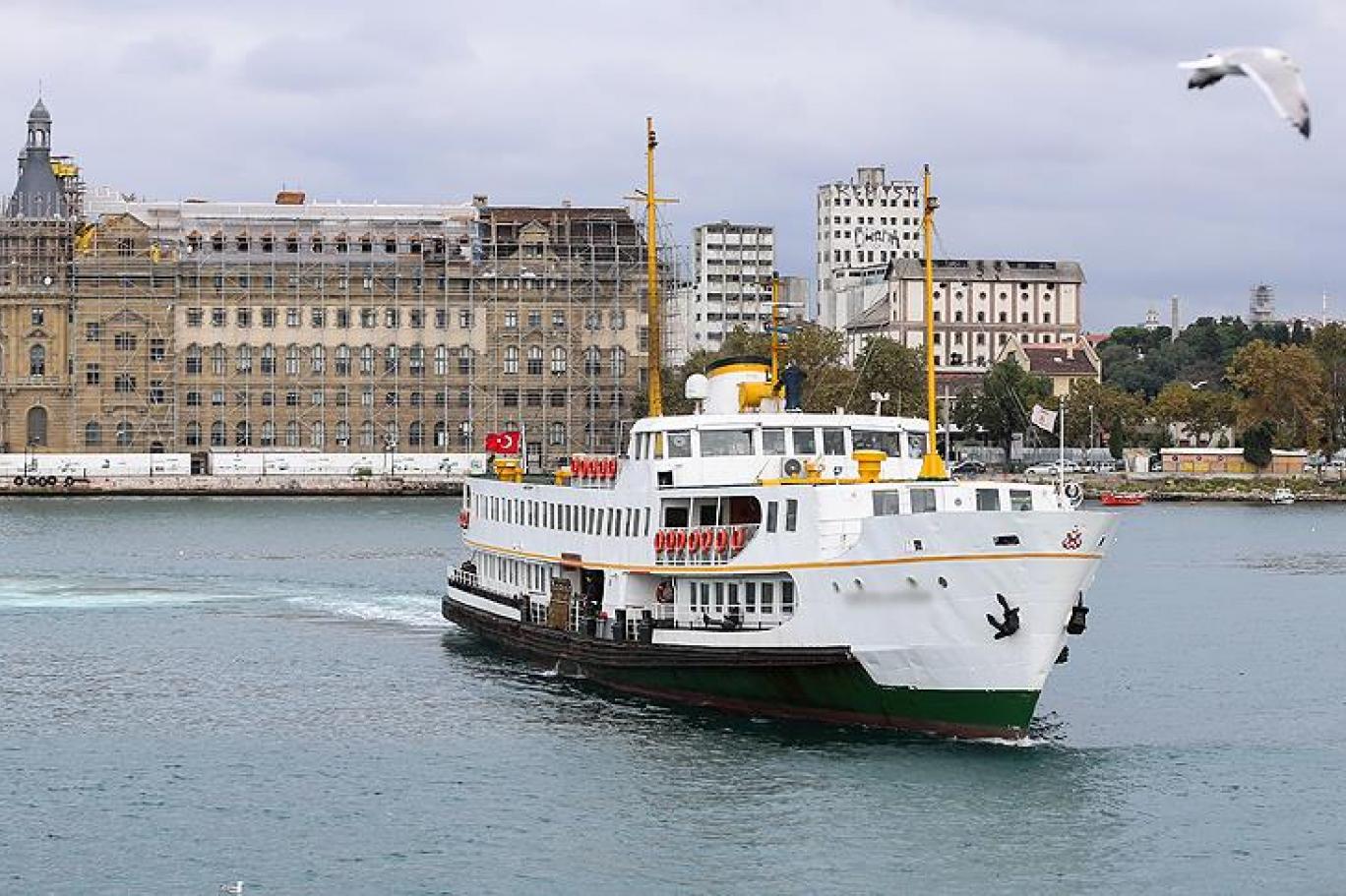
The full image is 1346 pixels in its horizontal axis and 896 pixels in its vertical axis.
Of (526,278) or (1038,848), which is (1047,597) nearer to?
(1038,848)

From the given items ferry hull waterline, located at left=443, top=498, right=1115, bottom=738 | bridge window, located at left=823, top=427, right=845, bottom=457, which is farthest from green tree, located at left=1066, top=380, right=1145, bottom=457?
ferry hull waterline, located at left=443, top=498, right=1115, bottom=738

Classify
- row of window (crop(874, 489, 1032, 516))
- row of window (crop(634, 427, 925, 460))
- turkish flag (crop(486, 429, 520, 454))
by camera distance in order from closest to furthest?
row of window (crop(874, 489, 1032, 516))
row of window (crop(634, 427, 925, 460))
turkish flag (crop(486, 429, 520, 454))

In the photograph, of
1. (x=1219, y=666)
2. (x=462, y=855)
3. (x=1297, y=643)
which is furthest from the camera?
(x=1297, y=643)

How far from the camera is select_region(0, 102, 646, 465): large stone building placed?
18012cm

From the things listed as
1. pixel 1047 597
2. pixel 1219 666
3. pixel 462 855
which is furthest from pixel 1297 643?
pixel 462 855

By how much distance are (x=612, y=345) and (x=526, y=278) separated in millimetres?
8740

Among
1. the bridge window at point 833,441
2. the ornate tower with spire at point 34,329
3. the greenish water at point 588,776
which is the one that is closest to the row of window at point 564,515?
the greenish water at point 588,776

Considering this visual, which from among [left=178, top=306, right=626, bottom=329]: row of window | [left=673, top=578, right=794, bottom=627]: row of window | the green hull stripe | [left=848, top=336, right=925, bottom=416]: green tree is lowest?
the green hull stripe

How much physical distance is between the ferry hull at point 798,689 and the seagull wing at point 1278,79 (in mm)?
28143

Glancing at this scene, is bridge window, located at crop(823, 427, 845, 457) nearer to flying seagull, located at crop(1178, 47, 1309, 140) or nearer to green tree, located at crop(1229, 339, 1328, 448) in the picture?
flying seagull, located at crop(1178, 47, 1309, 140)

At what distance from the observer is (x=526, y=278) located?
180500 mm

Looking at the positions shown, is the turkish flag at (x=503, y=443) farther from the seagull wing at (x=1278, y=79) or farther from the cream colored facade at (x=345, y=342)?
the cream colored facade at (x=345, y=342)

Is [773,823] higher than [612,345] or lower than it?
lower

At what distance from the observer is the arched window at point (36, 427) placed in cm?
18350
